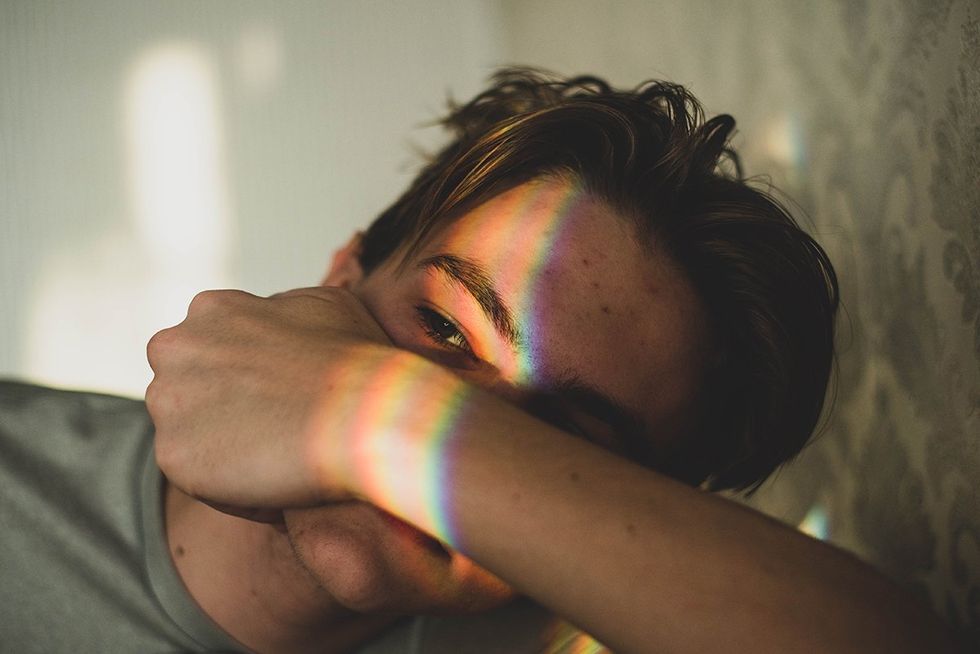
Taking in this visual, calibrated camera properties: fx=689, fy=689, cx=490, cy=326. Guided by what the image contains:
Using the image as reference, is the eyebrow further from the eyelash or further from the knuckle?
the knuckle

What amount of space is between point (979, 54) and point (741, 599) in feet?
1.61

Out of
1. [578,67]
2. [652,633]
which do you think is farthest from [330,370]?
[578,67]

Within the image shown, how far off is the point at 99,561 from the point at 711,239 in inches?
29.4

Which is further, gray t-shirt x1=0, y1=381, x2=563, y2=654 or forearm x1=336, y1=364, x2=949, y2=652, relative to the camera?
→ gray t-shirt x1=0, y1=381, x2=563, y2=654

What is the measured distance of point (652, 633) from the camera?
15.3 inches

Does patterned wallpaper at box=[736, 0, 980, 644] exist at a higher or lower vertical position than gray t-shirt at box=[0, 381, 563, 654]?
higher

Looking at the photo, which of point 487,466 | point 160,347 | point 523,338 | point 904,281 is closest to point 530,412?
point 523,338

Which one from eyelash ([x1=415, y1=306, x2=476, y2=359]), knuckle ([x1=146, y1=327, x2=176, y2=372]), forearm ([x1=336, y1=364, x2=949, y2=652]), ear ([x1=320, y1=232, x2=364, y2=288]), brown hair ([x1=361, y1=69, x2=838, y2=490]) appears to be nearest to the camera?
forearm ([x1=336, y1=364, x2=949, y2=652])

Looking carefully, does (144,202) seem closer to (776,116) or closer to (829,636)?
(776,116)

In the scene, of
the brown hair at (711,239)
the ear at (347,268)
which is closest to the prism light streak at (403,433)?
the brown hair at (711,239)

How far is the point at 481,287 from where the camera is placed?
620 millimetres

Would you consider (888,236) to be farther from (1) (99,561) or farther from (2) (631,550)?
(1) (99,561)

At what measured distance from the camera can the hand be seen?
0.46 metres

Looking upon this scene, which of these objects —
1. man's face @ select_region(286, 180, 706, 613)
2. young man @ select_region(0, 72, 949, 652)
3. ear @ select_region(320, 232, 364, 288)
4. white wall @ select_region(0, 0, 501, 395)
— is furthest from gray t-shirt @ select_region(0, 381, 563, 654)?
white wall @ select_region(0, 0, 501, 395)
